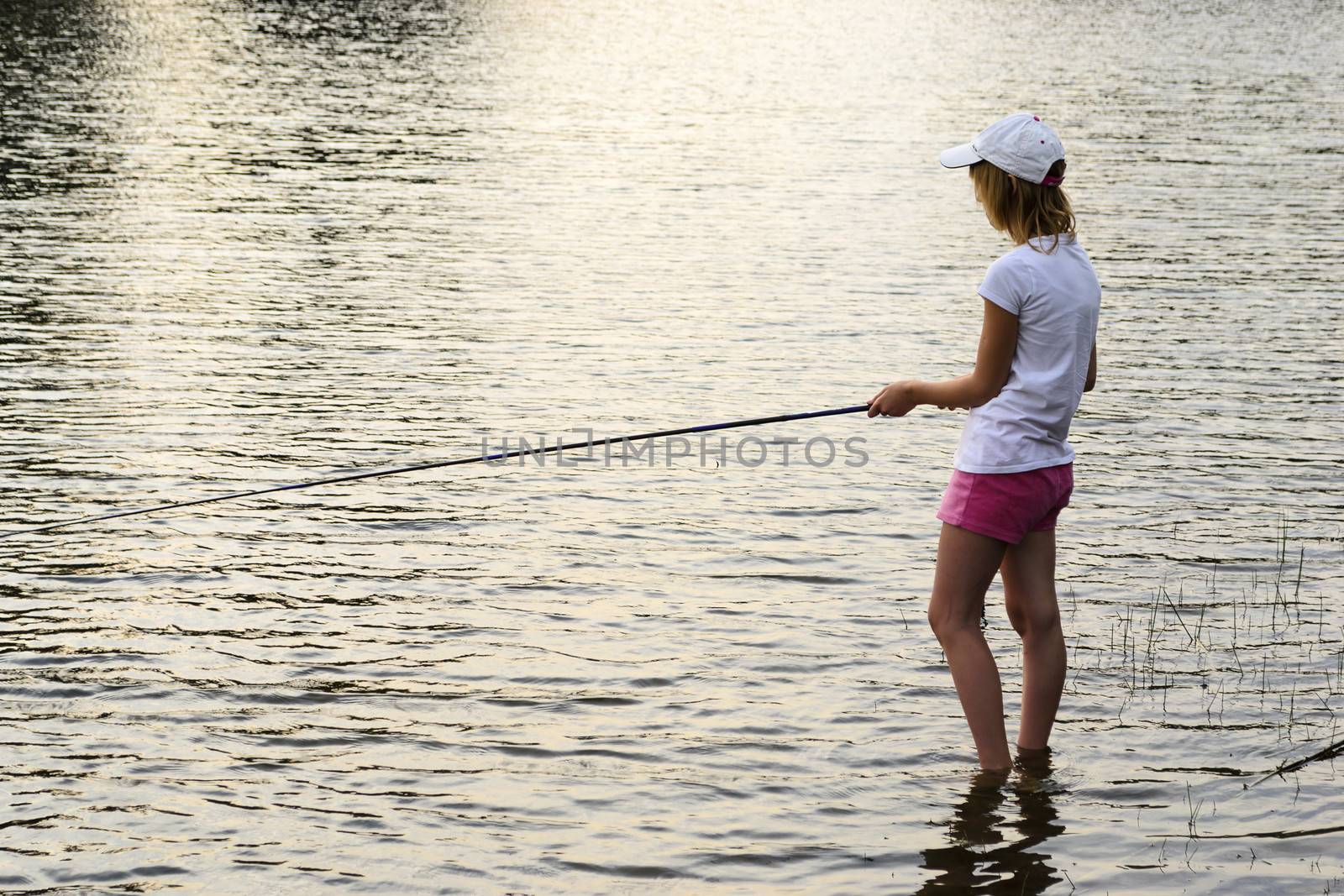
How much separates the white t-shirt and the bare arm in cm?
3

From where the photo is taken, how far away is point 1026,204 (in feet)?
15.0

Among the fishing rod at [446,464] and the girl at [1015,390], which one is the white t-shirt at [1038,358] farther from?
the fishing rod at [446,464]

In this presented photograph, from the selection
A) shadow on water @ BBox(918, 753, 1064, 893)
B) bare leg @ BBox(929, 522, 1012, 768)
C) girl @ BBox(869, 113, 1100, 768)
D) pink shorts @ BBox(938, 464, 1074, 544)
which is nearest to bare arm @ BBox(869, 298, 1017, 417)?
girl @ BBox(869, 113, 1100, 768)

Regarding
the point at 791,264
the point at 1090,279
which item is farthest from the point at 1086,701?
the point at 791,264

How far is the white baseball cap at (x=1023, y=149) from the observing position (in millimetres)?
4484

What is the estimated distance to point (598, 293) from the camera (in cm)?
1417

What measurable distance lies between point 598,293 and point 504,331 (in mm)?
1726

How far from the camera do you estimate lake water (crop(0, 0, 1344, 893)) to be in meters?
4.87

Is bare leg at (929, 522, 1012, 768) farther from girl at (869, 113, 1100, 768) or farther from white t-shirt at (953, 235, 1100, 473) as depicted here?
white t-shirt at (953, 235, 1100, 473)

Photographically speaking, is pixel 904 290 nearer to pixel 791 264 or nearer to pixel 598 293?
pixel 791 264

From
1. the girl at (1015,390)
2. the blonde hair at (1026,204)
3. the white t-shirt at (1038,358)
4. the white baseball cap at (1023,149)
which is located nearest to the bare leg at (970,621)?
the girl at (1015,390)

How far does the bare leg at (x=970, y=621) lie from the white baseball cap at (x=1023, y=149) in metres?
1.04

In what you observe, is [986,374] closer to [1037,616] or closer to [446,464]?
[1037,616]

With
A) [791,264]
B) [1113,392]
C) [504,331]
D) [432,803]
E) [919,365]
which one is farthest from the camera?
[791,264]
